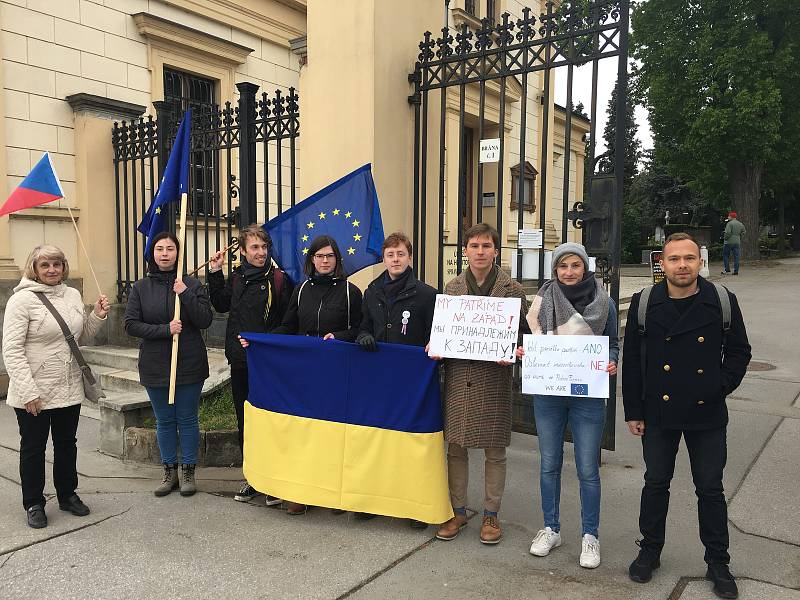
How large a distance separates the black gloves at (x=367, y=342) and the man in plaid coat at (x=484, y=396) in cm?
48

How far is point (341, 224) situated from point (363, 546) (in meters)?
2.43

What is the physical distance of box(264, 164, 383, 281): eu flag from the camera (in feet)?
16.5

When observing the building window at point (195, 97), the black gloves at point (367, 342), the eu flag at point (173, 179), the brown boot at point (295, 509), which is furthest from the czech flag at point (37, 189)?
the building window at point (195, 97)

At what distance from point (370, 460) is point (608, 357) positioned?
1.68m

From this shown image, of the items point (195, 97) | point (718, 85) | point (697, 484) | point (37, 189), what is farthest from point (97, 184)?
point (718, 85)

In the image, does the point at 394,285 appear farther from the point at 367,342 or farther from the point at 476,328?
the point at 476,328

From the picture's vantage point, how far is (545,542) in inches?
150

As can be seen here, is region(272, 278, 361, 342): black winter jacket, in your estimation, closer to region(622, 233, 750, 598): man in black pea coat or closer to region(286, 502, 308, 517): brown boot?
region(286, 502, 308, 517): brown boot

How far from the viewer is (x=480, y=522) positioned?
4297 mm

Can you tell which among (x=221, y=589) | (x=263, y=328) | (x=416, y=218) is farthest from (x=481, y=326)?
A: (x=416, y=218)

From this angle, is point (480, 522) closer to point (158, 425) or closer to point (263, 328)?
point (263, 328)

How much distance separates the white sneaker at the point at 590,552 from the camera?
3.64m

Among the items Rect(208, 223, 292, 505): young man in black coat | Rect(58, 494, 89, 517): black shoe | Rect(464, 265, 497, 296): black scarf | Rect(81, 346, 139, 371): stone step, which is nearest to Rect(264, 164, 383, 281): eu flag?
Rect(208, 223, 292, 505): young man in black coat

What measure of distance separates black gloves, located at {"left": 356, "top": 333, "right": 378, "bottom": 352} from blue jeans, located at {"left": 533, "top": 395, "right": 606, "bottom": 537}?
3.51 feet
